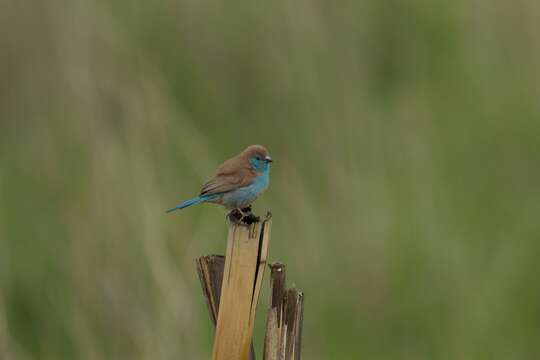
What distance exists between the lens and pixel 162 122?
4.86 meters

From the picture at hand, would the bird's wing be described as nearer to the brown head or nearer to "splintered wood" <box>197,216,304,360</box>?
the brown head

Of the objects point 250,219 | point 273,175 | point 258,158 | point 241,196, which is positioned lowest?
point 250,219

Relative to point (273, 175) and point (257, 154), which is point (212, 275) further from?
point (273, 175)

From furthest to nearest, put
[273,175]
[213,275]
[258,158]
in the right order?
[273,175], [258,158], [213,275]

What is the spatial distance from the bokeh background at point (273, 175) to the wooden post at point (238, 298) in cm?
198

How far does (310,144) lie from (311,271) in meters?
0.72

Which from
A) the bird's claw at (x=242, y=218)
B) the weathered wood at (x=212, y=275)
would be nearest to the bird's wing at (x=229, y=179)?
the bird's claw at (x=242, y=218)

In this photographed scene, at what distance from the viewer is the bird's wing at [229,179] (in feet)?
13.1

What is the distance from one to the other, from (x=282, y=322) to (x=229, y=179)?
1.50 metres

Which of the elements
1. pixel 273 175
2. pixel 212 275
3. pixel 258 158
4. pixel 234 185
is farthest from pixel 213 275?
pixel 273 175

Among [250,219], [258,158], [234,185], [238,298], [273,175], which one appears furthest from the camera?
[273,175]

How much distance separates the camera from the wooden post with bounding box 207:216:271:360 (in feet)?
8.25

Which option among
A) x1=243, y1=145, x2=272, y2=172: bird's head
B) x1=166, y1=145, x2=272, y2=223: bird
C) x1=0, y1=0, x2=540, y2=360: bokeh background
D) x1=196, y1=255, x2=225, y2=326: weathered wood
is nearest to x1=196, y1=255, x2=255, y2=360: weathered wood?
x1=196, y1=255, x2=225, y2=326: weathered wood

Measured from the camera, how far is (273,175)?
205 inches
